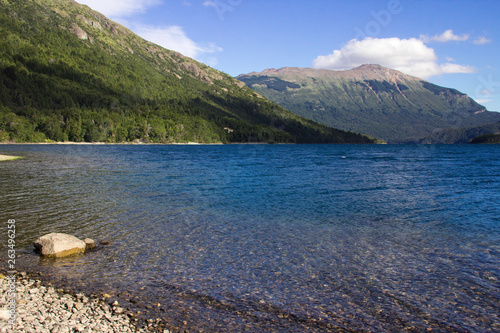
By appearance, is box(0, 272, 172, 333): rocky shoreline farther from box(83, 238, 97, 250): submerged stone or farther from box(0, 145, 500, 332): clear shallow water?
box(83, 238, 97, 250): submerged stone

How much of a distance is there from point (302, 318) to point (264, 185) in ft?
117

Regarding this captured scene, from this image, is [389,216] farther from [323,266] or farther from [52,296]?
[52,296]

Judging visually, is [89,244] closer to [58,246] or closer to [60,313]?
[58,246]

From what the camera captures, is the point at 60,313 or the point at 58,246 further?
the point at 58,246

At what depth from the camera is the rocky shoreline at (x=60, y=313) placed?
10117 mm

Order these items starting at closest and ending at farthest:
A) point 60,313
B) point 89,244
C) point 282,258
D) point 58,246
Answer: point 60,313, point 58,246, point 282,258, point 89,244

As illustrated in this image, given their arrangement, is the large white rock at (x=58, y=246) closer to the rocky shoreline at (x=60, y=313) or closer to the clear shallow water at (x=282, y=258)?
the clear shallow water at (x=282, y=258)

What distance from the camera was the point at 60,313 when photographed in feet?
36.1

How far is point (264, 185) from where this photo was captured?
4681 centimetres

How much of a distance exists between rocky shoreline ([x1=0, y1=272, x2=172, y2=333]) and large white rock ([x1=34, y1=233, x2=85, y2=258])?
3348mm

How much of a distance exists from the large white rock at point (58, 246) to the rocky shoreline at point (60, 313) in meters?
3.35

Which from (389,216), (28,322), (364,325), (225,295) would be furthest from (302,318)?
(389,216)

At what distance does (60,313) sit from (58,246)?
6771 mm

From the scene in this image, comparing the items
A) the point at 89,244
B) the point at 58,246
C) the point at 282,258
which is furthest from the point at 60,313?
the point at 282,258
